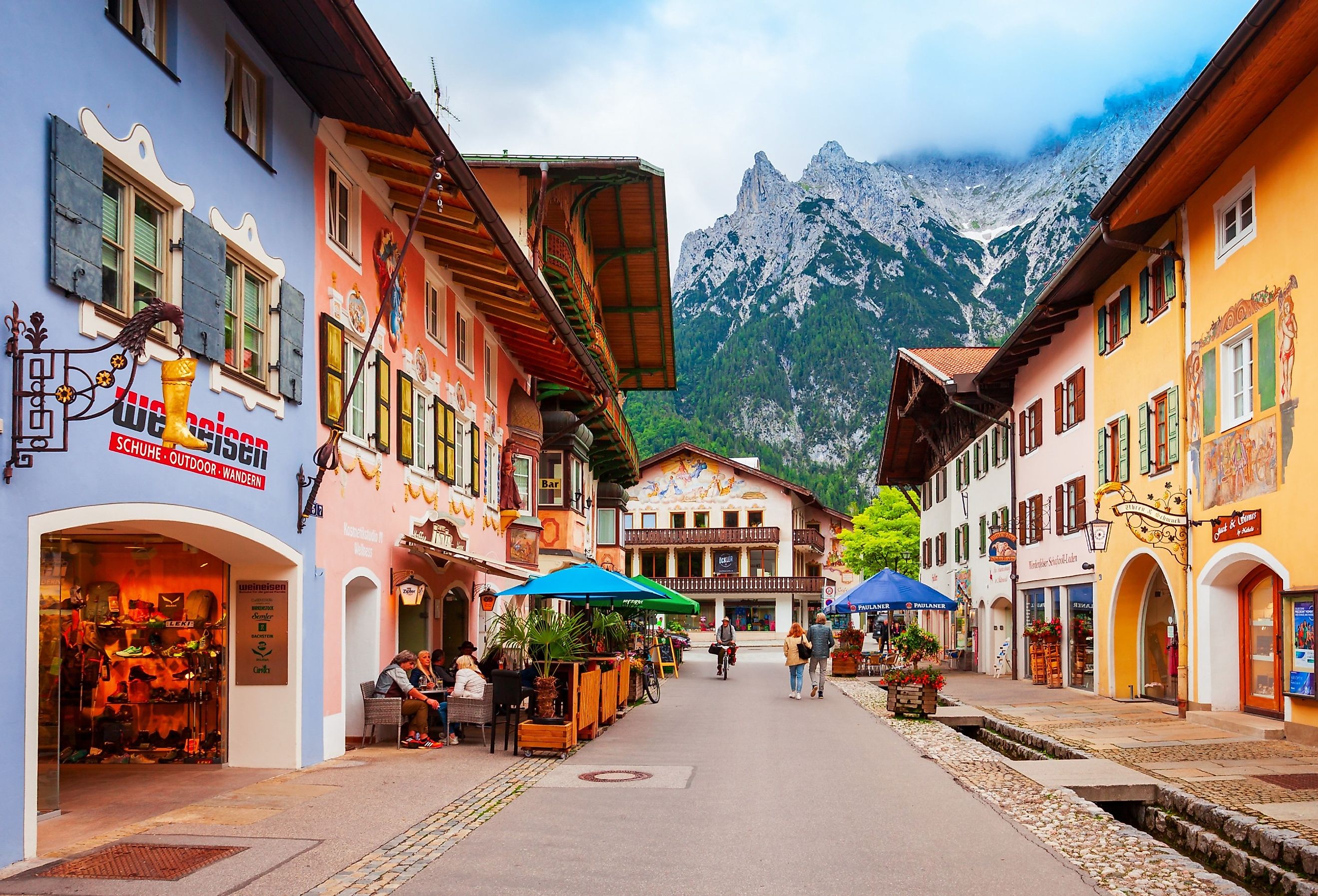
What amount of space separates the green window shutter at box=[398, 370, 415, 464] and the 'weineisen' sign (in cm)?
493

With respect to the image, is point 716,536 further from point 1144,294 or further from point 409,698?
point 409,698

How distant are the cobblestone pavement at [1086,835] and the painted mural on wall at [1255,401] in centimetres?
547

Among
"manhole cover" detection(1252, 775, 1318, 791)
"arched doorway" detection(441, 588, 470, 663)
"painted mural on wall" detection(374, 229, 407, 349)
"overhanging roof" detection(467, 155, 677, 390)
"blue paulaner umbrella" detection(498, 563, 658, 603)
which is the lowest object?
"manhole cover" detection(1252, 775, 1318, 791)

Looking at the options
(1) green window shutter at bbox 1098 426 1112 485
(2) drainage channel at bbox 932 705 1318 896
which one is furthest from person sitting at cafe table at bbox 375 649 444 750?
(1) green window shutter at bbox 1098 426 1112 485

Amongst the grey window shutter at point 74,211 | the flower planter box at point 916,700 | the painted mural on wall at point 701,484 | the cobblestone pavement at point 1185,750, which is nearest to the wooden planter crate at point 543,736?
the cobblestone pavement at point 1185,750

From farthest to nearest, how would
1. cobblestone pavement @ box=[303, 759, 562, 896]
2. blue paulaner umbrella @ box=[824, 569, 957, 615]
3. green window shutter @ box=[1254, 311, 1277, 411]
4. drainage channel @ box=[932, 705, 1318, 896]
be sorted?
blue paulaner umbrella @ box=[824, 569, 957, 615] < green window shutter @ box=[1254, 311, 1277, 411] < drainage channel @ box=[932, 705, 1318, 896] < cobblestone pavement @ box=[303, 759, 562, 896]

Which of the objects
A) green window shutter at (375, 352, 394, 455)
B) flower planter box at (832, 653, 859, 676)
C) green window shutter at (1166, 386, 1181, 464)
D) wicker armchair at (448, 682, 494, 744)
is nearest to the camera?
wicker armchair at (448, 682, 494, 744)

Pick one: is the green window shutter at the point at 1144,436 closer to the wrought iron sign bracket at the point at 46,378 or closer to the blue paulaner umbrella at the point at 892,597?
the blue paulaner umbrella at the point at 892,597

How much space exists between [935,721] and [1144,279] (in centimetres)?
868

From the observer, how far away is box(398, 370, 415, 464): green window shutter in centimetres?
1764

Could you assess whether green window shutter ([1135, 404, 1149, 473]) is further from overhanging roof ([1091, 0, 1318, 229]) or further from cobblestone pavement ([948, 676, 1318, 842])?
cobblestone pavement ([948, 676, 1318, 842])

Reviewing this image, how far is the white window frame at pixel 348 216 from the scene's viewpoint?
48.5 ft

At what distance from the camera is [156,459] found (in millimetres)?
10289

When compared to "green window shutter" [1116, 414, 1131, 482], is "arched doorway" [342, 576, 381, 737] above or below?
below
